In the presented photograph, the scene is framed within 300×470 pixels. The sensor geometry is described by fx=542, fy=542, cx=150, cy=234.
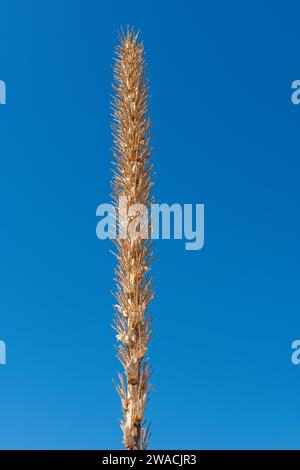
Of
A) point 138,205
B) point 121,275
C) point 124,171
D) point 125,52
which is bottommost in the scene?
point 121,275

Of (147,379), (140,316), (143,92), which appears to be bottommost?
(147,379)

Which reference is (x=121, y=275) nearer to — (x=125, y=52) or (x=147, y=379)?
(x=147, y=379)
